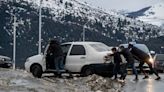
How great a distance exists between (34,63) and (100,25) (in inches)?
4291

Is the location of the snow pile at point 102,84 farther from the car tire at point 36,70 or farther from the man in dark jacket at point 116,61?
the car tire at point 36,70

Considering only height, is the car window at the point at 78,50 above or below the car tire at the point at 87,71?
above

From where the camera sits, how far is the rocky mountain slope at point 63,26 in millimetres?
96188

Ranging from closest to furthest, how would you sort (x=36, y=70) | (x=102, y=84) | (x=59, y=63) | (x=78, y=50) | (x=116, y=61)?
(x=102, y=84), (x=116, y=61), (x=59, y=63), (x=78, y=50), (x=36, y=70)

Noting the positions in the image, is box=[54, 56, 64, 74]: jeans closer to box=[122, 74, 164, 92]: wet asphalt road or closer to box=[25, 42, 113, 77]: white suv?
box=[25, 42, 113, 77]: white suv

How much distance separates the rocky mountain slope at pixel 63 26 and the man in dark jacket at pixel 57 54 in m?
53.1

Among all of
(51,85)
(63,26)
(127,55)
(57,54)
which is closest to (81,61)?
(57,54)

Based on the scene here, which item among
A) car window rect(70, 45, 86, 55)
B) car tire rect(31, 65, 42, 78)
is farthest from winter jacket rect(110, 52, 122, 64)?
car tire rect(31, 65, 42, 78)

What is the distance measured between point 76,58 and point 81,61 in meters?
0.28

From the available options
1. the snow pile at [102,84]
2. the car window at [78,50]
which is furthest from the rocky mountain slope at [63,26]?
the snow pile at [102,84]

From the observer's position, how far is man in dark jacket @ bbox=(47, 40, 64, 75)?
23.5m

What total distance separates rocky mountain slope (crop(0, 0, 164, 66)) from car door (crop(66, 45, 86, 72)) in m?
52.6

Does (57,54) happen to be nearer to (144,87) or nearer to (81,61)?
→ (81,61)

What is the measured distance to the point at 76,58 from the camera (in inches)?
953
